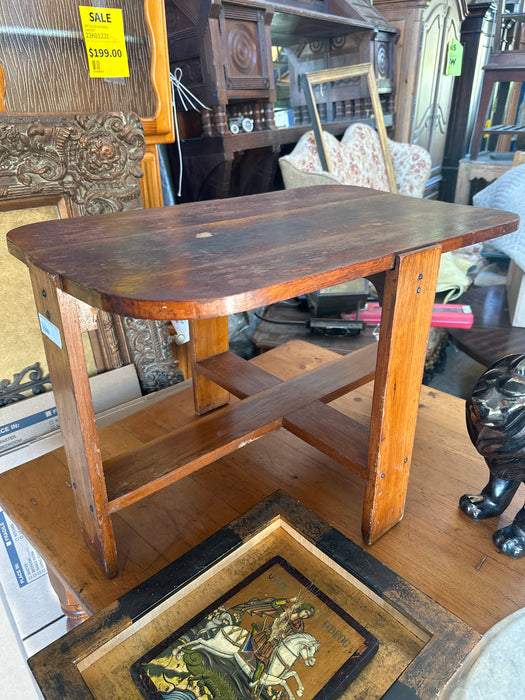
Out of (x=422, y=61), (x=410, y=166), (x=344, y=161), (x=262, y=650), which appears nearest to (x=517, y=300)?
(x=344, y=161)

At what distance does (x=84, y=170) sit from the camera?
118cm

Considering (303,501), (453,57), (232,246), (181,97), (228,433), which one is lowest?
(303,501)

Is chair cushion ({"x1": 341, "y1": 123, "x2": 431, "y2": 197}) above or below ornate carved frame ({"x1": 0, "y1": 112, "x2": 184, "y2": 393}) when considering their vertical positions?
below

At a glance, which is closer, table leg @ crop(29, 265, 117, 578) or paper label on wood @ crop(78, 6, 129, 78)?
table leg @ crop(29, 265, 117, 578)

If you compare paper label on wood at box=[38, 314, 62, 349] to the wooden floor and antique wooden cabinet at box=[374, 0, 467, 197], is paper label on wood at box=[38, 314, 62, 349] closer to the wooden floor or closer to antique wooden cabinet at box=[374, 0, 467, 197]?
the wooden floor

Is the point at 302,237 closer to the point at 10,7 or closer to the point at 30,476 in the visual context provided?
the point at 30,476

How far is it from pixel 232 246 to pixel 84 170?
2.28ft

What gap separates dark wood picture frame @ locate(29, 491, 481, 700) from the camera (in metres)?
0.59

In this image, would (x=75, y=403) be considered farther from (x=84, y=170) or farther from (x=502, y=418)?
(x=84, y=170)

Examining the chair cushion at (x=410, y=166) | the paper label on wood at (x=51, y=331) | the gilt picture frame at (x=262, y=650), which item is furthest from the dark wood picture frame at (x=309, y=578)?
the chair cushion at (x=410, y=166)

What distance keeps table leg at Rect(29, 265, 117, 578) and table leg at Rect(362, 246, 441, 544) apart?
42 centimetres

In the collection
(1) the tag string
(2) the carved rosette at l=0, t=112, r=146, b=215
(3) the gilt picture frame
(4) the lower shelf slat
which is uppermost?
(1) the tag string

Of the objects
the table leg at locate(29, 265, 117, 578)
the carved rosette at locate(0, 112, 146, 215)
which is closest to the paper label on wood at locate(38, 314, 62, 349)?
the table leg at locate(29, 265, 117, 578)

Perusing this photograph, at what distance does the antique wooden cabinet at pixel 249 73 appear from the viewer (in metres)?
1.67
